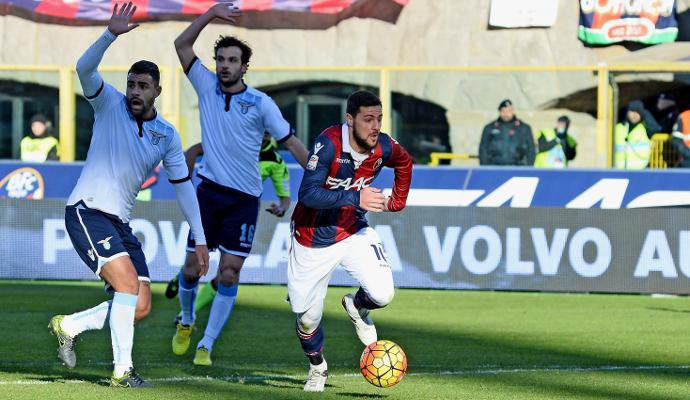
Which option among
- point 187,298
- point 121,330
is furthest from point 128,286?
point 187,298

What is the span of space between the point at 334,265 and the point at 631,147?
42.1ft

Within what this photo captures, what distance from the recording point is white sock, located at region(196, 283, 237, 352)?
1149cm

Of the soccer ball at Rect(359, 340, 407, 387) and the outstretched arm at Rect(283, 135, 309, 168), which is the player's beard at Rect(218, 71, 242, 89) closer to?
the outstretched arm at Rect(283, 135, 309, 168)

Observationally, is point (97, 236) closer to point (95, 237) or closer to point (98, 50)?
point (95, 237)

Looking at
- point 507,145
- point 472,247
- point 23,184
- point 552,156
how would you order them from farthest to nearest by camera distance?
point 552,156 → point 507,145 → point 23,184 → point 472,247

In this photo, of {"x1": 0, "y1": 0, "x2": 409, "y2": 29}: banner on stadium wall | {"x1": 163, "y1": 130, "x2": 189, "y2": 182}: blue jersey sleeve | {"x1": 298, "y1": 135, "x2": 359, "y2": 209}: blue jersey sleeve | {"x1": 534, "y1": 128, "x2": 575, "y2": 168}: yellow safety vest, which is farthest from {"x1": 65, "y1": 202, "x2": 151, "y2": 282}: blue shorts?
{"x1": 0, "y1": 0, "x2": 409, "y2": 29}: banner on stadium wall

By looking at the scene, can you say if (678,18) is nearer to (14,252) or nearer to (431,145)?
(431,145)

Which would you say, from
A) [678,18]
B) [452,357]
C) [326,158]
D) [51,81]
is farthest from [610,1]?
[326,158]

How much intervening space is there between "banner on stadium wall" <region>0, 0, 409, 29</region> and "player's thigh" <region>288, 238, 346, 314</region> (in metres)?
21.2

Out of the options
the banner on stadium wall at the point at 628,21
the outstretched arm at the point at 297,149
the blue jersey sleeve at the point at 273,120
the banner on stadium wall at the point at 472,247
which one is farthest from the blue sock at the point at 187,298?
the banner on stadium wall at the point at 628,21

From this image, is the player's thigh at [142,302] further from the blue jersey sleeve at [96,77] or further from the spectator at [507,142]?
the spectator at [507,142]

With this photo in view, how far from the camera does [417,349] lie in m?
12.6

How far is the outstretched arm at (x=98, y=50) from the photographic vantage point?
9359mm

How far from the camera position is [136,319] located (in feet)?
32.4
